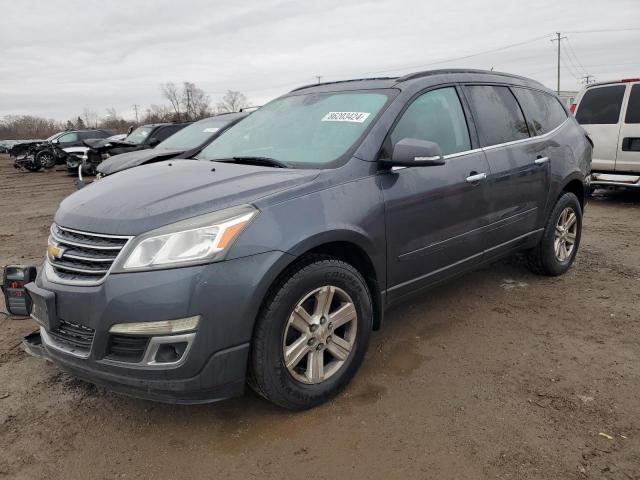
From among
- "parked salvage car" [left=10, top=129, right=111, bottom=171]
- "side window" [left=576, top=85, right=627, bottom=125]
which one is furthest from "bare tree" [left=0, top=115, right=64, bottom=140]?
"side window" [left=576, top=85, right=627, bottom=125]

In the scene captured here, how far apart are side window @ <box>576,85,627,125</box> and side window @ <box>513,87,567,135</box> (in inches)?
178

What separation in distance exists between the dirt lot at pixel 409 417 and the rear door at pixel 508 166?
0.70 metres

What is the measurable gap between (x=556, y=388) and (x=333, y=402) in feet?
4.18

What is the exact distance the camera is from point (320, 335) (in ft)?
8.73

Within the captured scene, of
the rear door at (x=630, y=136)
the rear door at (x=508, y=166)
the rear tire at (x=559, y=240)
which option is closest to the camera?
the rear door at (x=508, y=166)

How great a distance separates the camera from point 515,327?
3.71 meters

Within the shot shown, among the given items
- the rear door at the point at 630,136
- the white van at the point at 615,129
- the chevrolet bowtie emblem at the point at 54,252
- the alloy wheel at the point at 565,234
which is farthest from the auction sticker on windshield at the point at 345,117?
the rear door at the point at 630,136

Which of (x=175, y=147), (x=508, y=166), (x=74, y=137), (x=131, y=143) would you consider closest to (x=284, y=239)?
(x=508, y=166)

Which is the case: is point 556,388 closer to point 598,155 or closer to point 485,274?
point 485,274

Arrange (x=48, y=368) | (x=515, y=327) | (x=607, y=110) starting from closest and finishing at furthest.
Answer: (x=48, y=368) < (x=515, y=327) < (x=607, y=110)

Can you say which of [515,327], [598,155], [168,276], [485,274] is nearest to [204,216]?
[168,276]

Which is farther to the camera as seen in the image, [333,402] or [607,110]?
[607,110]

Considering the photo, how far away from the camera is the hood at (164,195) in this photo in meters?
2.37

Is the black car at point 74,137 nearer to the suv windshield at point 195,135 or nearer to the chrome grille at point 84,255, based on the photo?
the suv windshield at point 195,135
